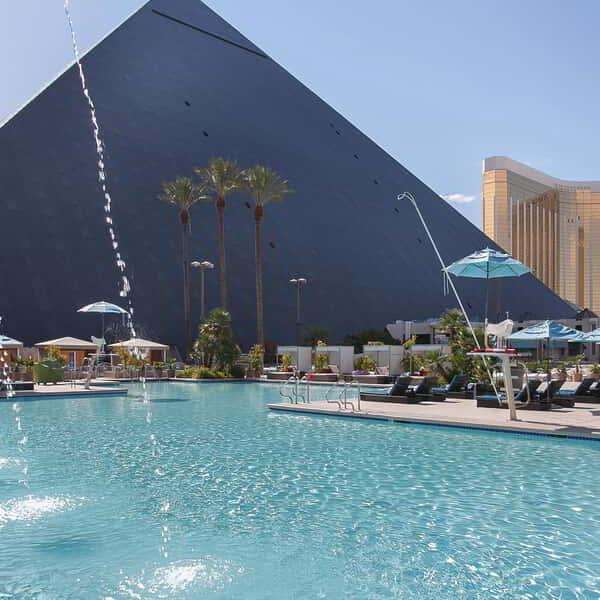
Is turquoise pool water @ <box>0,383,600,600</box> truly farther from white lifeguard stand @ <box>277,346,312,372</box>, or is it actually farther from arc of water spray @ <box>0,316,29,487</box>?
white lifeguard stand @ <box>277,346,312,372</box>

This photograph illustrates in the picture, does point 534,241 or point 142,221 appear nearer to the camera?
point 142,221

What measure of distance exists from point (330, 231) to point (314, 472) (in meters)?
41.2

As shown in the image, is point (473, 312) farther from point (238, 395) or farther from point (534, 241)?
point (534, 241)

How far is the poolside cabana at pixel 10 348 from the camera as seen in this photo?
2664 cm

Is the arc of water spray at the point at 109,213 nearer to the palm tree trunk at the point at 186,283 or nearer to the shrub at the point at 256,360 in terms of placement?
the palm tree trunk at the point at 186,283

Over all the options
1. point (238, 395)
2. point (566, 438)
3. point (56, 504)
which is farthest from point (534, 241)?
point (56, 504)

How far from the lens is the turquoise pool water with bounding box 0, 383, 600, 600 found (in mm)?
5672

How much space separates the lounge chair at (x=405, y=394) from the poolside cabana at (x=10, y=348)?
1441 cm

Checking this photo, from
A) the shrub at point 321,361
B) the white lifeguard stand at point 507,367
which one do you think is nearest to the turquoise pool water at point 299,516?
the white lifeguard stand at point 507,367

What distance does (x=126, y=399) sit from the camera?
21.7 metres

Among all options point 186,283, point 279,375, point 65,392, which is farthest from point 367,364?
point 186,283

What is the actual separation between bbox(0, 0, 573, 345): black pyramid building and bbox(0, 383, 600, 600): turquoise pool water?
25.0 m

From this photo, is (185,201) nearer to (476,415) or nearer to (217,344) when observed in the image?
(217,344)

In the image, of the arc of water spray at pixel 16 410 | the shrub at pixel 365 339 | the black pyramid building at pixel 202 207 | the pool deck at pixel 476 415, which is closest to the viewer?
the arc of water spray at pixel 16 410
